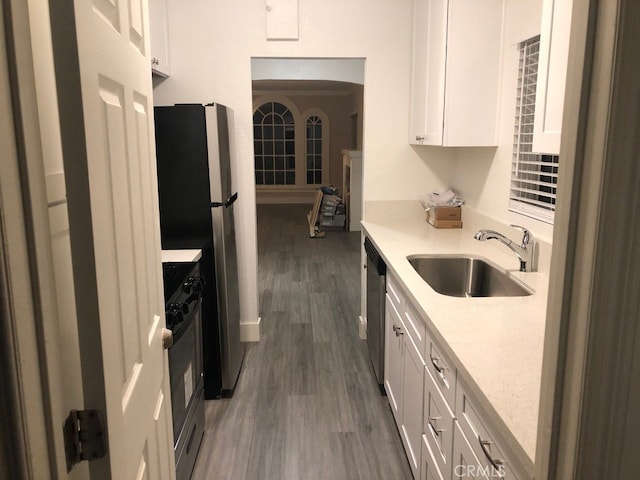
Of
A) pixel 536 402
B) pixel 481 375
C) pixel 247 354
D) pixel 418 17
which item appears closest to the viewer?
pixel 536 402

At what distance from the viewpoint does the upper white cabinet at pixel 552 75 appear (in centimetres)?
170

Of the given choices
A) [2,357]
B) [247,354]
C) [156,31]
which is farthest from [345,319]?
[2,357]

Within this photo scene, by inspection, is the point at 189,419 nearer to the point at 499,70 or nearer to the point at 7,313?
the point at 7,313

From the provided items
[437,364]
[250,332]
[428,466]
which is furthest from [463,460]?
[250,332]

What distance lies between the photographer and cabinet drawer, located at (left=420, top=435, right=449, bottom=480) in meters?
1.83

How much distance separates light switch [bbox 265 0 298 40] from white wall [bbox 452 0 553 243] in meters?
1.33

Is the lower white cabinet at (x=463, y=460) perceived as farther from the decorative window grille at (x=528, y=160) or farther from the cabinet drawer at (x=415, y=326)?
the decorative window grille at (x=528, y=160)

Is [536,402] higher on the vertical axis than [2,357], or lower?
lower

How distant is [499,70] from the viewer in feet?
9.62

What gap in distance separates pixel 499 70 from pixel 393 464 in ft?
7.17

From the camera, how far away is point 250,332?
3854 millimetres

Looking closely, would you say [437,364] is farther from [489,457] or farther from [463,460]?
→ [489,457]

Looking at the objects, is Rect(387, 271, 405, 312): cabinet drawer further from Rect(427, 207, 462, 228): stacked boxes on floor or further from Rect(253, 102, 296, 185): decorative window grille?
Rect(253, 102, 296, 185): decorative window grille

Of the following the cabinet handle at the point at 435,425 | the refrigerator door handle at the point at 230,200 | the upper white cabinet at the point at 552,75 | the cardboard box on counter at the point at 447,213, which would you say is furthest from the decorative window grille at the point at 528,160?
the refrigerator door handle at the point at 230,200
